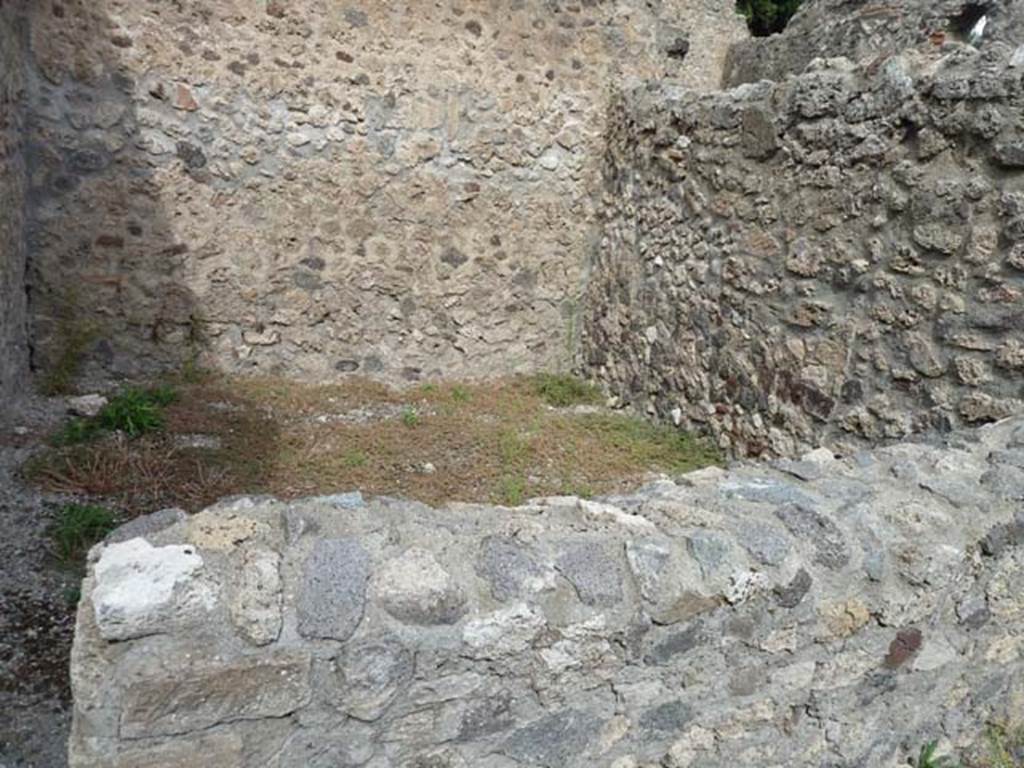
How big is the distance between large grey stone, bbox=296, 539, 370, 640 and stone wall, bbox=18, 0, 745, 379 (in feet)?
12.9

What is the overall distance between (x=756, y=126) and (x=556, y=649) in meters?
3.50

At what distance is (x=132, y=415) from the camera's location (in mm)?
4418

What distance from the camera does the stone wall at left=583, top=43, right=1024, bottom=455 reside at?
11.2 feet

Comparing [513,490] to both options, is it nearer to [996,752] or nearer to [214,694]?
[996,752]

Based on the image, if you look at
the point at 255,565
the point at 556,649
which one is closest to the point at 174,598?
the point at 255,565

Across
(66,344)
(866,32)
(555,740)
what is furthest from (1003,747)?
(66,344)

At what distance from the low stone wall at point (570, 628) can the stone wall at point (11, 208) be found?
3380 mm

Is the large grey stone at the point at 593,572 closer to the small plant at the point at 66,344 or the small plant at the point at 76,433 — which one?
the small plant at the point at 76,433

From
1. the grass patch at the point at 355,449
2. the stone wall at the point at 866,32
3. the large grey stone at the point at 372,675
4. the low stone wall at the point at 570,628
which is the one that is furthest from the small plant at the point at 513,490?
the stone wall at the point at 866,32

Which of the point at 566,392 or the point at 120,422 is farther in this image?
the point at 566,392

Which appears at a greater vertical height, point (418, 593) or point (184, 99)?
point (184, 99)

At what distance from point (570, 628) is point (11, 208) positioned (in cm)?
418

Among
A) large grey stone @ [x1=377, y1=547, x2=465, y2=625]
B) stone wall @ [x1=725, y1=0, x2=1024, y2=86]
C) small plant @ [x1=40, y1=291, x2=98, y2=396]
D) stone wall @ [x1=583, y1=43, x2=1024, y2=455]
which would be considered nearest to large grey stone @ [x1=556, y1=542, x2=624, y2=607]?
large grey stone @ [x1=377, y1=547, x2=465, y2=625]

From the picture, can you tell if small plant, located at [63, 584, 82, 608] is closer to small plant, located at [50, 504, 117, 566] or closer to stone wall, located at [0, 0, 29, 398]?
small plant, located at [50, 504, 117, 566]
